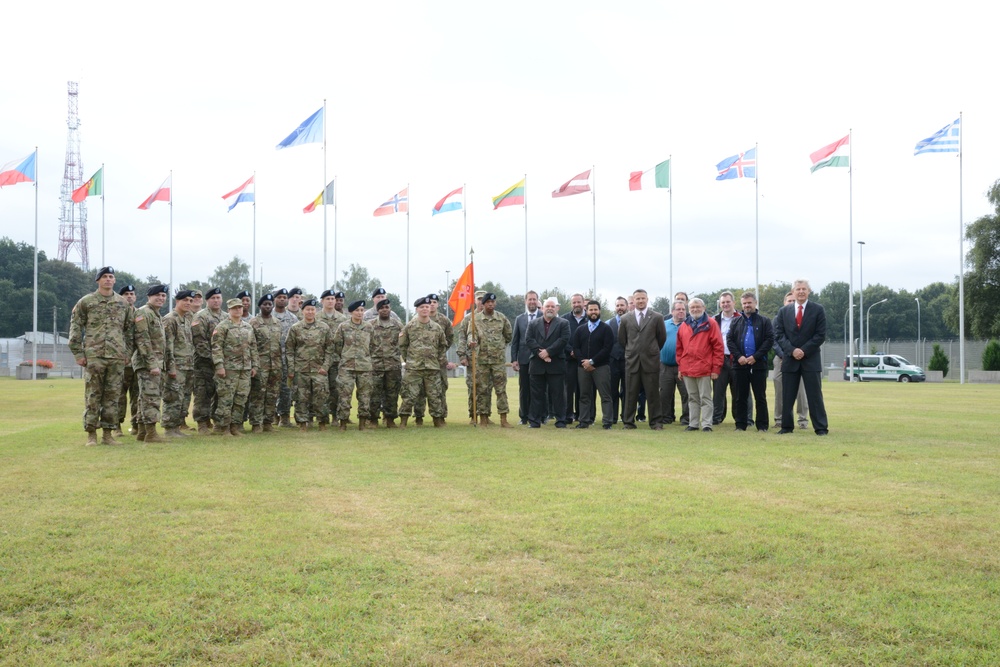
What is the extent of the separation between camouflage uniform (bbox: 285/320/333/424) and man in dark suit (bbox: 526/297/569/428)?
10.6 feet

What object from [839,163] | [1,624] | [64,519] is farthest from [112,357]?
[839,163]

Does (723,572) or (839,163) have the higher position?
(839,163)

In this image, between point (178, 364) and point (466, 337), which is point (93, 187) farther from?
point (466, 337)

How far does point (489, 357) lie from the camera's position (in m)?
13.0

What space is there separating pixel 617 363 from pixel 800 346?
3089 millimetres

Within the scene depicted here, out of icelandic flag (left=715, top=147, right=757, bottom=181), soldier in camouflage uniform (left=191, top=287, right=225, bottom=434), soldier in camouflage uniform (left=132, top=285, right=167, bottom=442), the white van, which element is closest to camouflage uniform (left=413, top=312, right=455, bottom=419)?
soldier in camouflage uniform (left=191, top=287, right=225, bottom=434)

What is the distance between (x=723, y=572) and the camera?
→ 14.2 feet

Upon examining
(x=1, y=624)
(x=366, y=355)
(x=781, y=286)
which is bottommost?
(x=1, y=624)

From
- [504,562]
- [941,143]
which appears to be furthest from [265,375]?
[941,143]

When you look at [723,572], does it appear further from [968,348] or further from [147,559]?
[968,348]

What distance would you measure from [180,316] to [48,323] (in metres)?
81.9

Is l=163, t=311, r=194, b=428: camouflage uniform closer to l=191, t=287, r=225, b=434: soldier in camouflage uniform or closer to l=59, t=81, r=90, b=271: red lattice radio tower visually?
l=191, t=287, r=225, b=434: soldier in camouflage uniform

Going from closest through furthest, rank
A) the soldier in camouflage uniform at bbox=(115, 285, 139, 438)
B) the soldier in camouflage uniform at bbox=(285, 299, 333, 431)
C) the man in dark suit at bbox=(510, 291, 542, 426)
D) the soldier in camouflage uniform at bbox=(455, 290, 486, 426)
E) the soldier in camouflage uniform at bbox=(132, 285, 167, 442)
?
1. the soldier in camouflage uniform at bbox=(132, 285, 167, 442)
2. the soldier in camouflage uniform at bbox=(115, 285, 139, 438)
3. the soldier in camouflage uniform at bbox=(285, 299, 333, 431)
4. the soldier in camouflage uniform at bbox=(455, 290, 486, 426)
5. the man in dark suit at bbox=(510, 291, 542, 426)

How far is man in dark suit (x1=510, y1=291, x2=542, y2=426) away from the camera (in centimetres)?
1356
